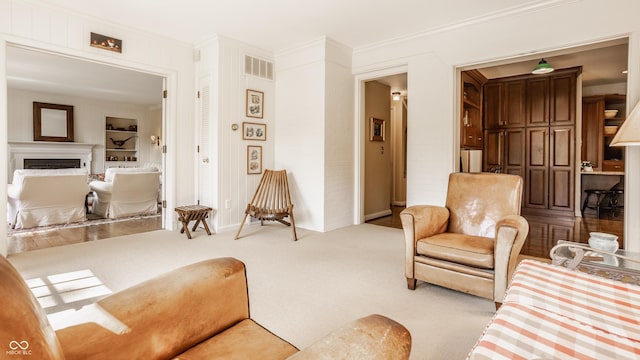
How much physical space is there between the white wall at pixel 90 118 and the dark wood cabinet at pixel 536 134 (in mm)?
8766

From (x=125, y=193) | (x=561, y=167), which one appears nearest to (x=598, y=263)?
(x=561, y=167)

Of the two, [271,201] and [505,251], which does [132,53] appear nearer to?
[271,201]

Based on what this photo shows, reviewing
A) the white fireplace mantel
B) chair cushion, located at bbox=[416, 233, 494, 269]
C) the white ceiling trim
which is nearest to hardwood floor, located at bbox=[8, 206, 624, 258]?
chair cushion, located at bbox=[416, 233, 494, 269]

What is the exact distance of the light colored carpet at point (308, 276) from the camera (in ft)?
6.63

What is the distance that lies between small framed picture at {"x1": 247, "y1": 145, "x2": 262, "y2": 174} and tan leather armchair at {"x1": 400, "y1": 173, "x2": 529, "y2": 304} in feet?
9.42

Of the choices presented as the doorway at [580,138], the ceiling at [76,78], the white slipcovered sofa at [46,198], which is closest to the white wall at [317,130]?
the doorway at [580,138]

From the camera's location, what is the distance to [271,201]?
4.46 metres

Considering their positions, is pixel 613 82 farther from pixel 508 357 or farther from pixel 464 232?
pixel 508 357

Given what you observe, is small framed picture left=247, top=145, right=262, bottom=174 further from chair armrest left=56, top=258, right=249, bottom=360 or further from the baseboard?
A: chair armrest left=56, top=258, right=249, bottom=360

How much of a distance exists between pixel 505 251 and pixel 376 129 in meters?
3.82

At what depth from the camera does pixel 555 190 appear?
5828 mm

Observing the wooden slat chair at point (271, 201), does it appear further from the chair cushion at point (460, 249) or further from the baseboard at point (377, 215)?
the chair cushion at point (460, 249)

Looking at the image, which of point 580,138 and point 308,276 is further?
point 580,138

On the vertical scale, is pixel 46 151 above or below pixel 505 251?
above
